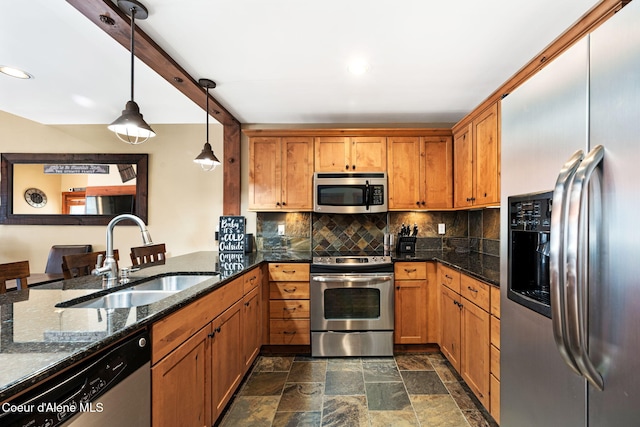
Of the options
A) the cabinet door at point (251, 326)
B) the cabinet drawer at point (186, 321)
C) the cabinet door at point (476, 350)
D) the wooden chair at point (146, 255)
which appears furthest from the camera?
the wooden chair at point (146, 255)

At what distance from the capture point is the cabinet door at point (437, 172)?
10.3 ft

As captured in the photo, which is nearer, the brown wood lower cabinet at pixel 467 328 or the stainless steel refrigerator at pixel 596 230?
the stainless steel refrigerator at pixel 596 230

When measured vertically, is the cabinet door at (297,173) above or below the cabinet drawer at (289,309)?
above

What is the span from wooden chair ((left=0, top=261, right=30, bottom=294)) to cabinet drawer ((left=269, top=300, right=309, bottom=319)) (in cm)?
173

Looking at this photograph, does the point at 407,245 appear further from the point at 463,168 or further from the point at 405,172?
the point at 463,168

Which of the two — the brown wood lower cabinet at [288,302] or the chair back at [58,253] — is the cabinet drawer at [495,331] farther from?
the chair back at [58,253]

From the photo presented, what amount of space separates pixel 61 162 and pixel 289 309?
133 inches

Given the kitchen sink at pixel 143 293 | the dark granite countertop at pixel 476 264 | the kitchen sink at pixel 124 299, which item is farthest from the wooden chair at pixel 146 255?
the dark granite countertop at pixel 476 264

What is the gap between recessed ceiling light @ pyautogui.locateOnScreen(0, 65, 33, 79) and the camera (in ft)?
7.62

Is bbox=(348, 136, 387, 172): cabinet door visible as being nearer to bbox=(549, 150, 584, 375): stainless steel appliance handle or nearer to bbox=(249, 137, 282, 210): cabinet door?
bbox=(249, 137, 282, 210): cabinet door

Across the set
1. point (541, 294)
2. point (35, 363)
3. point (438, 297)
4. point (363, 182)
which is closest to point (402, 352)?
point (438, 297)

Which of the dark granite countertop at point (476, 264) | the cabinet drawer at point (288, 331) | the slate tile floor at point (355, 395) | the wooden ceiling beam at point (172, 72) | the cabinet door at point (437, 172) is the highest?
the wooden ceiling beam at point (172, 72)

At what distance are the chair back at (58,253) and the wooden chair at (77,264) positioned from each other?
191 centimetres

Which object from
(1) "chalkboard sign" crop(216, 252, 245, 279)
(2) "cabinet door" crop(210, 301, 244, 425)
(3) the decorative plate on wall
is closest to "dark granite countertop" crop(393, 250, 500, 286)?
(1) "chalkboard sign" crop(216, 252, 245, 279)
